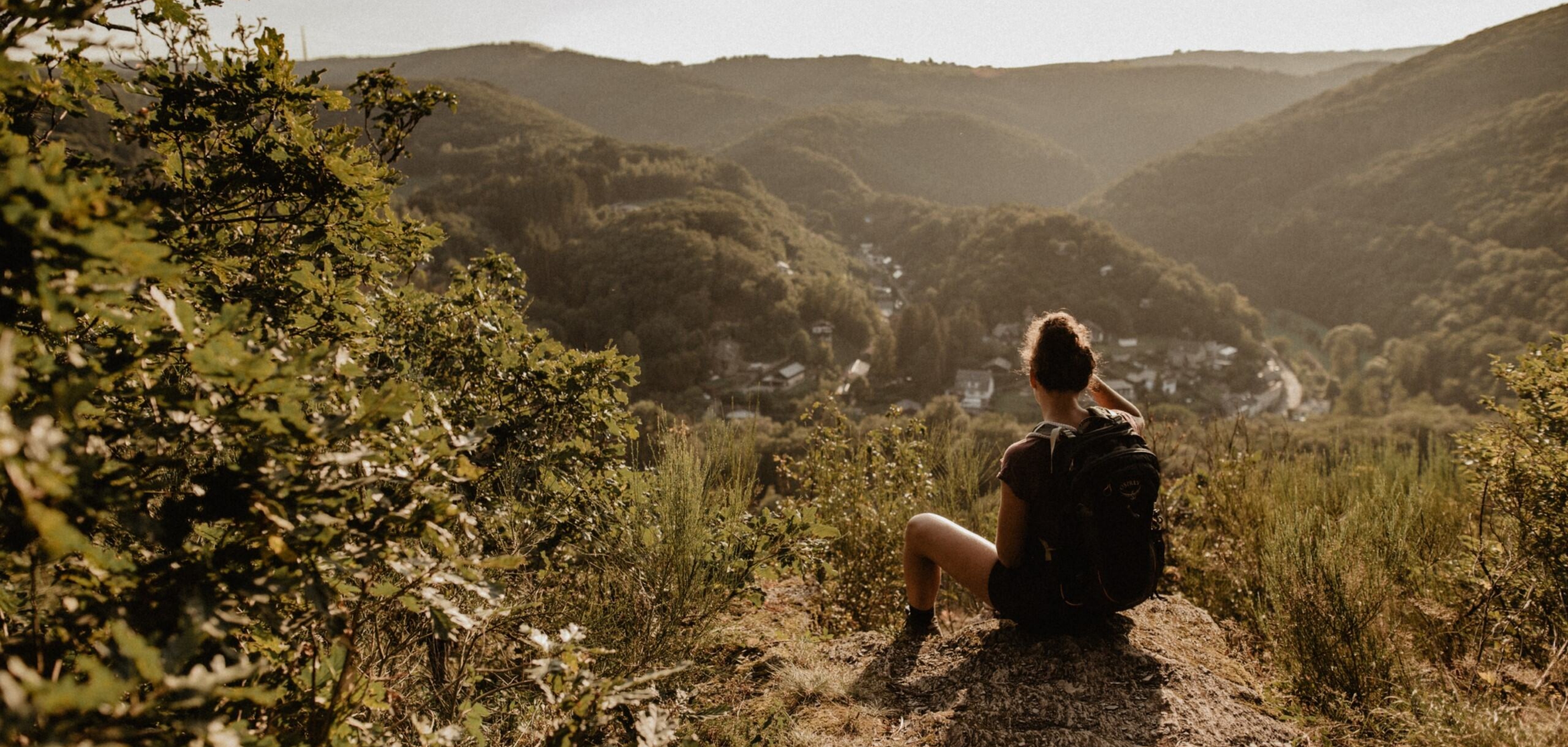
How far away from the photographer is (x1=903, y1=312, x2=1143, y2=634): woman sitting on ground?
2.62 metres

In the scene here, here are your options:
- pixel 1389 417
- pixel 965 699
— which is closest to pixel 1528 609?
pixel 965 699

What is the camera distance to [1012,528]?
267cm

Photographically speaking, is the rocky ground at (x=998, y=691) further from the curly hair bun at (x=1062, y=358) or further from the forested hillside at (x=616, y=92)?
the forested hillside at (x=616, y=92)

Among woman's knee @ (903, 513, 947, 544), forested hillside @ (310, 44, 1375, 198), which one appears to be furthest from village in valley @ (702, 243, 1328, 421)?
forested hillside @ (310, 44, 1375, 198)

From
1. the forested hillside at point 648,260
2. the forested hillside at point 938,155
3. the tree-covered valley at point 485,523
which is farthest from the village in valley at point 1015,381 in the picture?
the forested hillside at point 938,155

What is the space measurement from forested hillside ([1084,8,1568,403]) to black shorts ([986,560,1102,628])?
65.6 metres

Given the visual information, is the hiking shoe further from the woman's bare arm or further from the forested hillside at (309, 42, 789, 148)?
the forested hillside at (309, 42, 789, 148)

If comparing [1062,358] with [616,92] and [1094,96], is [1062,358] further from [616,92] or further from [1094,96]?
[1094,96]

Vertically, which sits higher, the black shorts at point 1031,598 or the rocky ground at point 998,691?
the black shorts at point 1031,598

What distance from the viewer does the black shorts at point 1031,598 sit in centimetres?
262

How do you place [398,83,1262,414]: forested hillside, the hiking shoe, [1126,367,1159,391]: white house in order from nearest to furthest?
the hiking shoe → [1126,367,1159,391]: white house → [398,83,1262,414]: forested hillside

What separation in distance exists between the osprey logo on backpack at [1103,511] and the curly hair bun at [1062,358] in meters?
0.19

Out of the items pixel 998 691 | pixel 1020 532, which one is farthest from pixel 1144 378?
pixel 998 691

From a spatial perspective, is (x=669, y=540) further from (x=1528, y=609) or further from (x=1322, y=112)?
(x=1322, y=112)
